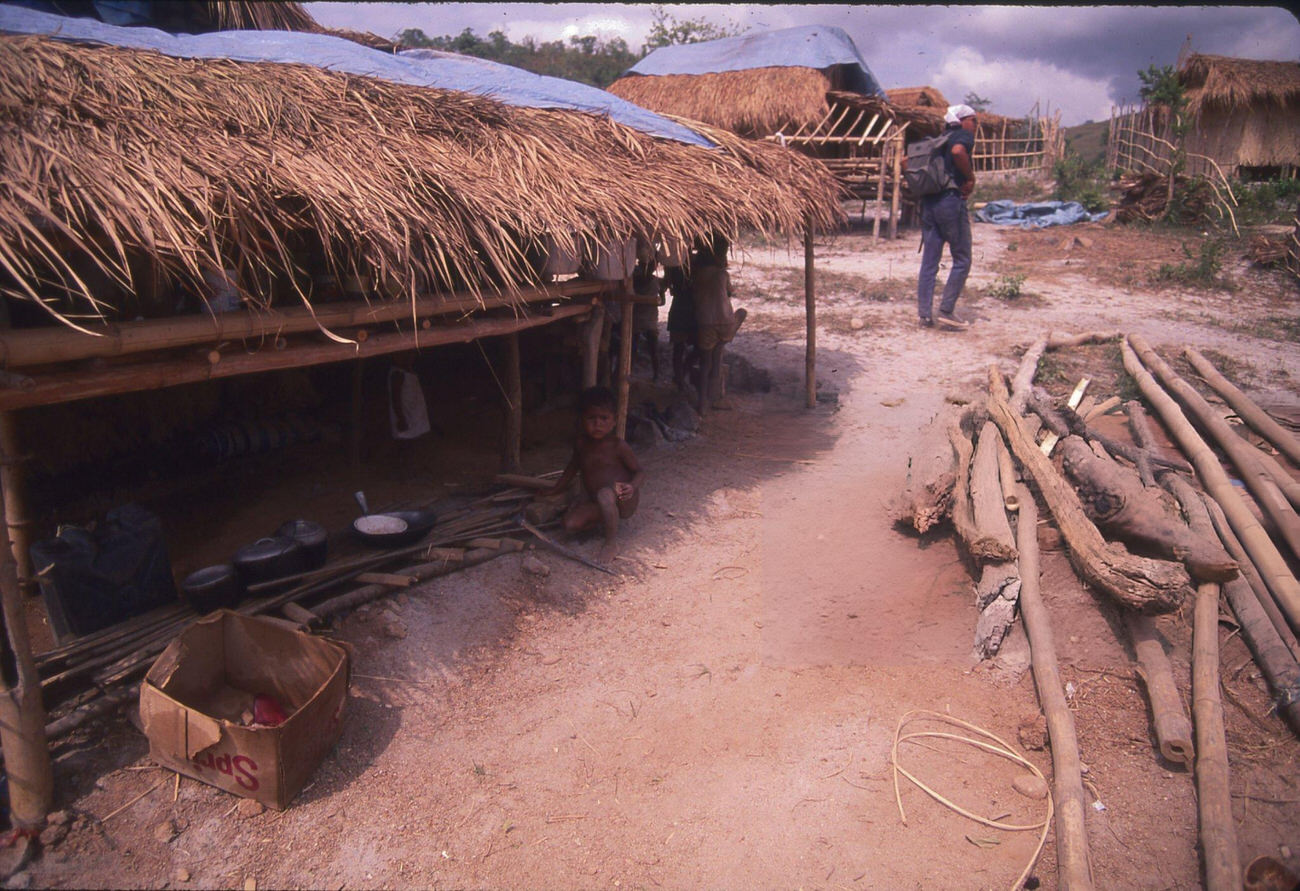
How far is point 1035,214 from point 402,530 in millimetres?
16724

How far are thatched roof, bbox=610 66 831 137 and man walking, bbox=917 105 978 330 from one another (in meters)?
7.12

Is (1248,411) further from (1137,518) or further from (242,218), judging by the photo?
(242,218)

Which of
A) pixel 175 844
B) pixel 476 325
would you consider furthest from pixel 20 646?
pixel 476 325

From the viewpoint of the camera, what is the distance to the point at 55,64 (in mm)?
3357

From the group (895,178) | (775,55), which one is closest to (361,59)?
(895,178)

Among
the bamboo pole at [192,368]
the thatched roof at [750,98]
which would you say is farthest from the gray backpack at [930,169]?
the thatched roof at [750,98]

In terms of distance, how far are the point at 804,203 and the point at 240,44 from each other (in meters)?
3.98

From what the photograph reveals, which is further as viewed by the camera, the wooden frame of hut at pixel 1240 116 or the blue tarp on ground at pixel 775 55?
the blue tarp on ground at pixel 775 55

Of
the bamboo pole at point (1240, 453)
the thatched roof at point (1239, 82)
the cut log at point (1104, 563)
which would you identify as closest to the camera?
the cut log at point (1104, 563)

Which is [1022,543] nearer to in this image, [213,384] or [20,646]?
[20,646]

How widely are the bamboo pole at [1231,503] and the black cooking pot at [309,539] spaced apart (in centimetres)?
475

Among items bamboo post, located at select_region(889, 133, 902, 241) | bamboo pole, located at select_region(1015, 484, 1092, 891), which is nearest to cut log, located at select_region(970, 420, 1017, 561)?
bamboo pole, located at select_region(1015, 484, 1092, 891)

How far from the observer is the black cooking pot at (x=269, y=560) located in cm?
369

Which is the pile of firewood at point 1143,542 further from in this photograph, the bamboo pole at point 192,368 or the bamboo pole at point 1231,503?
the bamboo pole at point 192,368
